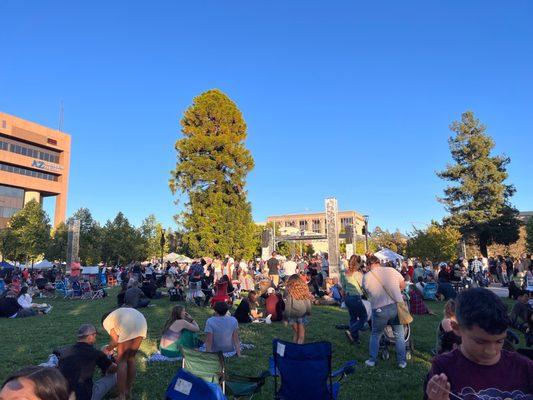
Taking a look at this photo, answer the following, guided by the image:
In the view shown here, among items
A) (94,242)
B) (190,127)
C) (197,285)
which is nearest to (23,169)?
(94,242)

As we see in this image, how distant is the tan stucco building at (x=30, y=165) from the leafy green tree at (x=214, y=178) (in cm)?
3498

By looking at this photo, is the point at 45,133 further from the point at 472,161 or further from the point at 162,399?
the point at 162,399

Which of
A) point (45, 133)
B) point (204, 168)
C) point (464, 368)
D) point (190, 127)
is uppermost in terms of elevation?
point (45, 133)

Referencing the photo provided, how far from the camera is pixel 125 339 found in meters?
5.22

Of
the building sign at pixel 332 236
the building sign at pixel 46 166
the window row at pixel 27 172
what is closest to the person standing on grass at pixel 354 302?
the building sign at pixel 332 236

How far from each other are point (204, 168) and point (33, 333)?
2428 cm

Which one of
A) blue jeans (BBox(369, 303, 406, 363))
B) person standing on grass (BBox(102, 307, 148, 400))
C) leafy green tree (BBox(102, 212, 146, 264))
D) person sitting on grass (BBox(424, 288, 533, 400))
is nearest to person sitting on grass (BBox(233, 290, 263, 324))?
blue jeans (BBox(369, 303, 406, 363))

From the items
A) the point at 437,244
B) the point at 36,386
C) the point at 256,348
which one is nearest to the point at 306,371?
the point at 36,386

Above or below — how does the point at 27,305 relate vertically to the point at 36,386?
below

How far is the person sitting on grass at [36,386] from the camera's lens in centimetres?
161

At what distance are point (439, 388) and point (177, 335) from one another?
19.2ft

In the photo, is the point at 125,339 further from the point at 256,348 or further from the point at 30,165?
the point at 30,165

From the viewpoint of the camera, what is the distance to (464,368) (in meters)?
1.85

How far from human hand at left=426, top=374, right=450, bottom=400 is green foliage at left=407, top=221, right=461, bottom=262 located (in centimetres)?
3819
